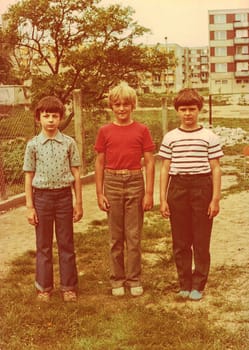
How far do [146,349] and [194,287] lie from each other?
0.84 meters

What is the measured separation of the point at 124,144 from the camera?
363cm

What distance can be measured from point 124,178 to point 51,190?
435mm

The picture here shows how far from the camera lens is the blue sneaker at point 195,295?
3.67 m

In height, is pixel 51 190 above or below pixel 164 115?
above

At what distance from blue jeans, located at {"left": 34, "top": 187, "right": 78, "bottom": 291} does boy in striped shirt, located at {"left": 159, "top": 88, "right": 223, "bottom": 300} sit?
571 millimetres

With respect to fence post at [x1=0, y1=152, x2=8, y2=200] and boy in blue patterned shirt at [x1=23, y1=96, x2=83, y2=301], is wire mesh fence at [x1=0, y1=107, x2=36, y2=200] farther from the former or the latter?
boy in blue patterned shirt at [x1=23, y1=96, x2=83, y2=301]

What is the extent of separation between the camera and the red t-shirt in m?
3.64

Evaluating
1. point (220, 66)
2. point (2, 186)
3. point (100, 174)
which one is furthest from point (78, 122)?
point (220, 66)

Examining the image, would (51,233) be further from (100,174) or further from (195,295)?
(195,295)

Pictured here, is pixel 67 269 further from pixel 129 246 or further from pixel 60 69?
pixel 60 69

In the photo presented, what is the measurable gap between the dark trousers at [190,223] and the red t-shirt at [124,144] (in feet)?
0.82

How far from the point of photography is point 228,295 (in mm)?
3768

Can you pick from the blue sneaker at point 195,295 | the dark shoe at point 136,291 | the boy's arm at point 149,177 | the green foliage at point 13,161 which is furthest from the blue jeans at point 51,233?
the green foliage at point 13,161

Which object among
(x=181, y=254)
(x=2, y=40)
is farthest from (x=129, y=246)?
(x=2, y=40)
